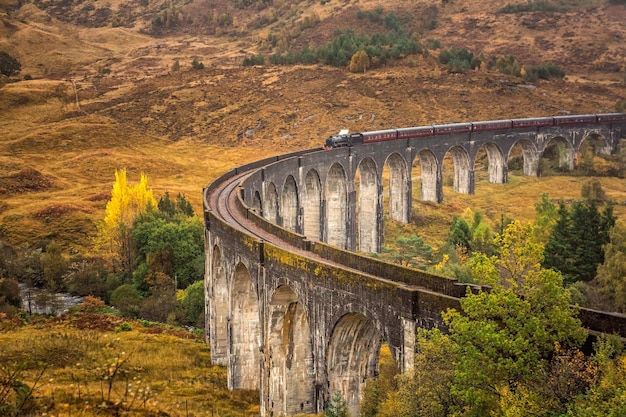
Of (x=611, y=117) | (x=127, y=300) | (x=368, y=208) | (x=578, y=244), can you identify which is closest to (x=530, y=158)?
(x=611, y=117)

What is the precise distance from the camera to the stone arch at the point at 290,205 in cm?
5858

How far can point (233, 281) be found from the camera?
115ft

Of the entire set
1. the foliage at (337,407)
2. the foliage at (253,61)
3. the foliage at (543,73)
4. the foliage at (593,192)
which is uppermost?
the foliage at (253,61)

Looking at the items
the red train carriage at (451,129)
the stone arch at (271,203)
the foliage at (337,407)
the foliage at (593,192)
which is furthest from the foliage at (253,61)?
the foliage at (337,407)

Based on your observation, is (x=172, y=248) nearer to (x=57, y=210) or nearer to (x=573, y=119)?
(x=57, y=210)

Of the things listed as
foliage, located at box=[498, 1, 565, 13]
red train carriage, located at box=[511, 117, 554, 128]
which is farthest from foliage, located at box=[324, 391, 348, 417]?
foliage, located at box=[498, 1, 565, 13]

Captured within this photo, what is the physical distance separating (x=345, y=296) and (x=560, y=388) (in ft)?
30.2

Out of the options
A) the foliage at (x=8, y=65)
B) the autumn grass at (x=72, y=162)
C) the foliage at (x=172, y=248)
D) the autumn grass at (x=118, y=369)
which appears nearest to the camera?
the autumn grass at (x=118, y=369)

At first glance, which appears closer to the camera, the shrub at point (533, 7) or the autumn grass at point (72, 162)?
the autumn grass at point (72, 162)

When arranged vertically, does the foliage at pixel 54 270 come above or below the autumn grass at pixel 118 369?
above

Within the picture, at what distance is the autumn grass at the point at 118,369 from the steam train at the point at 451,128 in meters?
28.1

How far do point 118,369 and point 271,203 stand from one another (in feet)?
77.8

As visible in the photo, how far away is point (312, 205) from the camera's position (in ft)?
206

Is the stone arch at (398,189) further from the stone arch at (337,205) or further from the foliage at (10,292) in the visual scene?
the foliage at (10,292)
